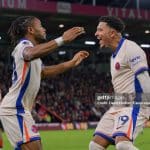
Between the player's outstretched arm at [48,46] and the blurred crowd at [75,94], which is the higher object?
the player's outstretched arm at [48,46]

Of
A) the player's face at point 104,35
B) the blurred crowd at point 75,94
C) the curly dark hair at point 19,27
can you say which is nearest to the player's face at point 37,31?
the curly dark hair at point 19,27

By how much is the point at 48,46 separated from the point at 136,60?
1269mm

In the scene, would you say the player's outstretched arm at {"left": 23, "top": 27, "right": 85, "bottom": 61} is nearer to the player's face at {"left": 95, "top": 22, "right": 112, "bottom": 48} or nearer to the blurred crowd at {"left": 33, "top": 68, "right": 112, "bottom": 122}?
the player's face at {"left": 95, "top": 22, "right": 112, "bottom": 48}

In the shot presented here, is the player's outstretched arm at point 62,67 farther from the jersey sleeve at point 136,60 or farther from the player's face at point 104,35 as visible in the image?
the jersey sleeve at point 136,60

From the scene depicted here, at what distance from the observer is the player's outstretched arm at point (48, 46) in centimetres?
→ 614

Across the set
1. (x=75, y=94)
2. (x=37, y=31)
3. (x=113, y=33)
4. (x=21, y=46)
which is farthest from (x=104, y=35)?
(x=75, y=94)

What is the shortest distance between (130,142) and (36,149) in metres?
1.18

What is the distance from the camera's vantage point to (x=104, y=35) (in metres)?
7.40

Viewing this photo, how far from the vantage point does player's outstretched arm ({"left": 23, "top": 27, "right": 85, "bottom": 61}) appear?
614 centimetres

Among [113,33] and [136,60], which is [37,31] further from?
[136,60]

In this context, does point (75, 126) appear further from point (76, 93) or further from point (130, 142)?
point (130, 142)

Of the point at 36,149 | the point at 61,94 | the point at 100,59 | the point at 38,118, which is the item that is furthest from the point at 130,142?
the point at 100,59

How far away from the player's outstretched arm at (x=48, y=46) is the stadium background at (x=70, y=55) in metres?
19.8

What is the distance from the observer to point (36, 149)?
6457 millimetres
